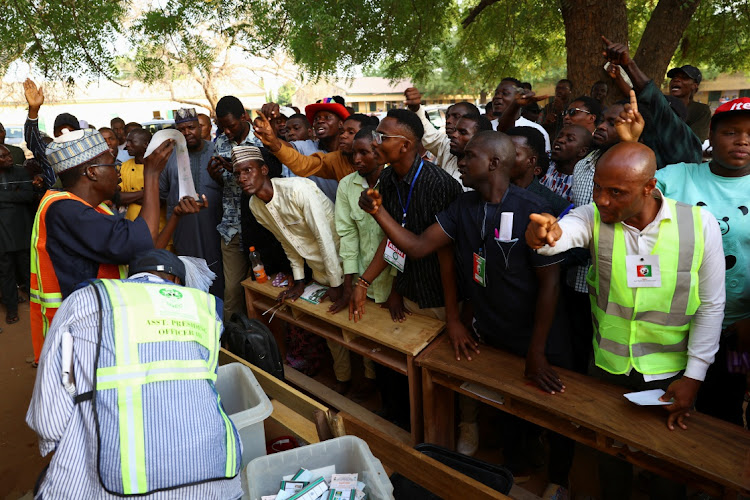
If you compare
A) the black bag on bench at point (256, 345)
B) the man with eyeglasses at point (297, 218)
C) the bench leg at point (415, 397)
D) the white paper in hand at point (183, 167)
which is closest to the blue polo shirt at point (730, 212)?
the bench leg at point (415, 397)

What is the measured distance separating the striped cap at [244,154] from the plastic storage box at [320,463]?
78.0 inches

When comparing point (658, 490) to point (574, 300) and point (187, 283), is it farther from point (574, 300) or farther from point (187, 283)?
point (187, 283)

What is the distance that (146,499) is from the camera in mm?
1454

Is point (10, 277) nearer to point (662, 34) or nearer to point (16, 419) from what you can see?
point (16, 419)

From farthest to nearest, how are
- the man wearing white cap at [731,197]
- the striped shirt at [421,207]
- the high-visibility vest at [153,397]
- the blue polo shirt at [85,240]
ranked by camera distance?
the striped shirt at [421,207] < the blue polo shirt at [85,240] < the man wearing white cap at [731,197] < the high-visibility vest at [153,397]

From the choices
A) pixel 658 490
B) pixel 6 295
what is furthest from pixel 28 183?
pixel 658 490

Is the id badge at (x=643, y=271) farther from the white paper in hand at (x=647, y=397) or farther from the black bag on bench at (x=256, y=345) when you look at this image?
the black bag on bench at (x=256, y=345)

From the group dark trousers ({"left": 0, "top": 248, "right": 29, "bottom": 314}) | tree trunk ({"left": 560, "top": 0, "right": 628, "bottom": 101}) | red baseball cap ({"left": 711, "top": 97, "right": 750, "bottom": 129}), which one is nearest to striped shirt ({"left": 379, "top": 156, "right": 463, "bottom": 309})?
red baseball cap ({"left": 711, "top": 97, "right": 750, "bottom": 129})

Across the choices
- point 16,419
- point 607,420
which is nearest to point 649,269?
point 607,420

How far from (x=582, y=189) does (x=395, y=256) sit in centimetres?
121

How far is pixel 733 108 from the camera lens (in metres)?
1.92

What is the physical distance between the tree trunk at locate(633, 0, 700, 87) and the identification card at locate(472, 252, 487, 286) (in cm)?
477

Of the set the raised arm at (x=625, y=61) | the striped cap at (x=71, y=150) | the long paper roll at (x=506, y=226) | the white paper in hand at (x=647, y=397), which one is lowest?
→ the white paper in hand at (x=647, y=397)

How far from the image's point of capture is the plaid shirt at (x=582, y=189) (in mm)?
2619
